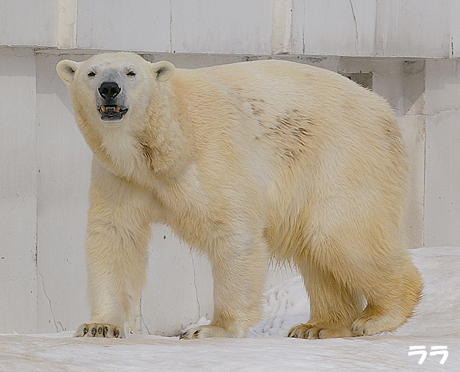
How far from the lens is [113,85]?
135 inches

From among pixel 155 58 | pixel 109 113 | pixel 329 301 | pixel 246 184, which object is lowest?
pixel 329 301

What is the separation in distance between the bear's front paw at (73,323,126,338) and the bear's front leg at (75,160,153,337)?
14 centimetres

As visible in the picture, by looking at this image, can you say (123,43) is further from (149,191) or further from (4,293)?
(149,191)

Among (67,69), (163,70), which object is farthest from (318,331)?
(67,69)

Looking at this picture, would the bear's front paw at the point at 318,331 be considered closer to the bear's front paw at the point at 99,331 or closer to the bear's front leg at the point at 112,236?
the bear's front leg at the point at 112,236

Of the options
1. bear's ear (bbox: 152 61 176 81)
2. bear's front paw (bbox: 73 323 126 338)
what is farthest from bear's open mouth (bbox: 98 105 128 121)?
bear's front paw (bbox: 73 323 126 338)

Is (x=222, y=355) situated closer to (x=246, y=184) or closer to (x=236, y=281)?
(x=236, y=281)

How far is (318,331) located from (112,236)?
1.23 meters

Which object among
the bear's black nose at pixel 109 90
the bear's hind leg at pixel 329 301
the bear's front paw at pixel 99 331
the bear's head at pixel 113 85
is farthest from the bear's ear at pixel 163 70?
the bear's hind leg at pixel 329 301

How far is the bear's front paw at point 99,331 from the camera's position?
3484mm

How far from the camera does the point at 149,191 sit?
3725 mm

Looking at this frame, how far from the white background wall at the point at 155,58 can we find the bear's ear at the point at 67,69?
205 cm

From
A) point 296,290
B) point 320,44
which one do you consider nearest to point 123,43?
point 320,44

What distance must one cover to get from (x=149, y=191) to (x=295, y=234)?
2.74 feet
